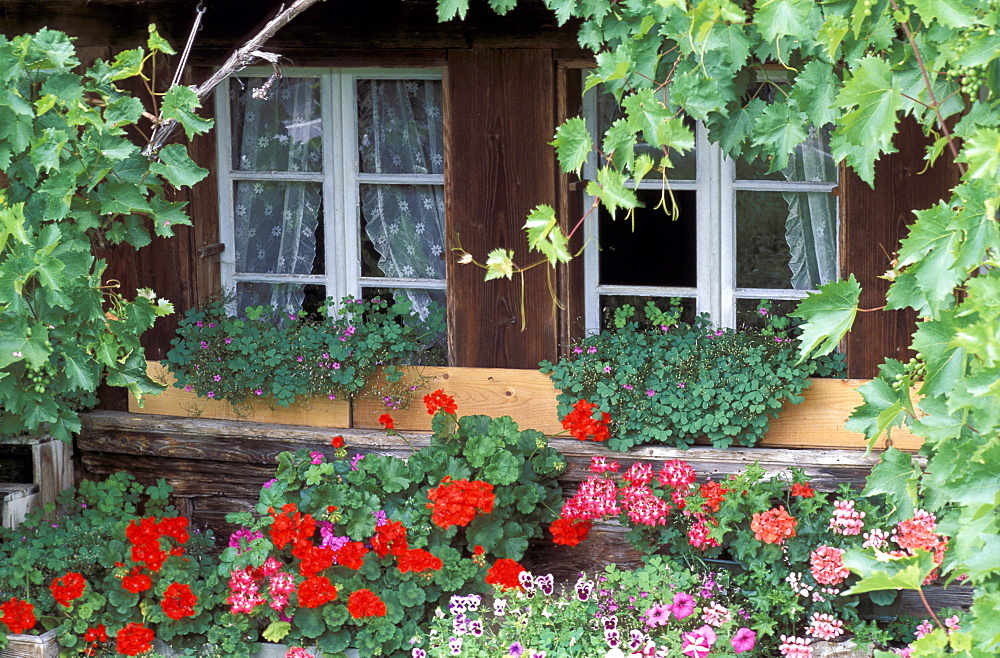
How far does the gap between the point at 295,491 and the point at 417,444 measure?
555 mm

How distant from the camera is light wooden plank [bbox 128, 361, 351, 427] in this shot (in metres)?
4.77

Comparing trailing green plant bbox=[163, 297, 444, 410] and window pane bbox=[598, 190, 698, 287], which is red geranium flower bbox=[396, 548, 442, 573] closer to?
trailing green plant bbox=[163, 297, 444, 410]

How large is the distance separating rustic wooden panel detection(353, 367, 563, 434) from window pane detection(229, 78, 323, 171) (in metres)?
1.06

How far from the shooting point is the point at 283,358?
4637 millimetres

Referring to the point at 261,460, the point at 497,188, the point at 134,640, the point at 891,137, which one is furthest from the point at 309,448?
the point at 891,137

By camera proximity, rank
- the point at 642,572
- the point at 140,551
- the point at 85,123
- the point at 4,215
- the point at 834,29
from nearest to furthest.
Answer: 1. the point at 834,29
2. the point at 4,215
3. the point at 85,123
4. the point at 642,572
5. the point at 140,551

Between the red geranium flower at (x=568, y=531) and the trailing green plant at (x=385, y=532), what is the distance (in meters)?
0.12

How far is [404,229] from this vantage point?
491 centimetres

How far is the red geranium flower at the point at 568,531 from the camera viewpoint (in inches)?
166

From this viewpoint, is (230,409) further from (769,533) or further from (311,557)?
(769,533)

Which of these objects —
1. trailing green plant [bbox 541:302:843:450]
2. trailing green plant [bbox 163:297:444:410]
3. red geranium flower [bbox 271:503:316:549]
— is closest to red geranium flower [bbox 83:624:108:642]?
red geranium flower [bbox 271:503:316:549]

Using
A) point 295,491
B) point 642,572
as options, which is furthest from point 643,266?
point 295,491

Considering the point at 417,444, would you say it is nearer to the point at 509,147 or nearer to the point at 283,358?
the point at 283,358

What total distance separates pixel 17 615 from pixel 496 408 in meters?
1.90
